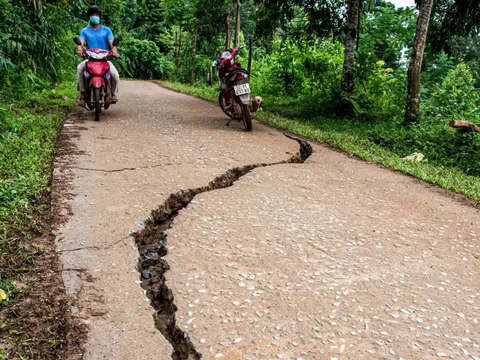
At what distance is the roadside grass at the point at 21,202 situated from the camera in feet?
5.80

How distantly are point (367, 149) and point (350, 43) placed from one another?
2948mm

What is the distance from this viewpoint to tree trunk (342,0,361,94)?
775 cm

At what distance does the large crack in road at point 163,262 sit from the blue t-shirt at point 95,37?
358cm

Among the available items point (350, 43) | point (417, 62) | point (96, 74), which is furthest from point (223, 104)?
point (417, 62)

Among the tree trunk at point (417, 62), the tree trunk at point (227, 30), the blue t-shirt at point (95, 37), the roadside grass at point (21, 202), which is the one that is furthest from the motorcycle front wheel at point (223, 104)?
the tree trunk at point (227, 30)

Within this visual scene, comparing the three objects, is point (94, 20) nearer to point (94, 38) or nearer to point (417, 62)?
point (94, 38)

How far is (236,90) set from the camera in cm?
608

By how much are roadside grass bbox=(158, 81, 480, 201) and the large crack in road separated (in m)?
1.88

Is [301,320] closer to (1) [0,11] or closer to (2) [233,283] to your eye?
(2) [233,283]

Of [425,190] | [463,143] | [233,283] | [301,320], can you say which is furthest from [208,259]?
[463,143]

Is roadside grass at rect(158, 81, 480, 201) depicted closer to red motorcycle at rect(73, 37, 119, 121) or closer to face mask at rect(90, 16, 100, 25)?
red motorcycle at rect(73, 37, 119, 121)

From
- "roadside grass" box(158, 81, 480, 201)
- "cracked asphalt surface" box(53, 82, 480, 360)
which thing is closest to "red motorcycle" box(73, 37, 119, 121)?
"cracked asphalt surface" box(53, 82, 480, 360)

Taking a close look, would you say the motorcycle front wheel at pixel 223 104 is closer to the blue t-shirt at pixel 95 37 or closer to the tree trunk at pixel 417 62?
the blue t-shirt at pixel 95 37

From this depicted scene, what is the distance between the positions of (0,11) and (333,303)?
624 cm
